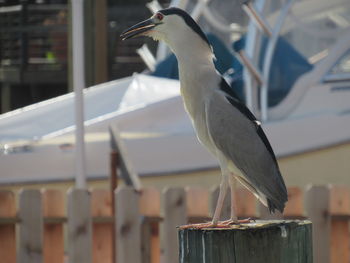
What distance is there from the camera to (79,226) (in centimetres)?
679

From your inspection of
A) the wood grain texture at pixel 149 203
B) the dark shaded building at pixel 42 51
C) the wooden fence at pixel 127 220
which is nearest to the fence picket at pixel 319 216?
the wooden fence at pixel 127 220

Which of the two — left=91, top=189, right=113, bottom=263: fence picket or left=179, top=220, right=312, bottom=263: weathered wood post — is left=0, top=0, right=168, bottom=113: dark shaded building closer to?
left=91, top=189, right=113, bottom=263: fence picket

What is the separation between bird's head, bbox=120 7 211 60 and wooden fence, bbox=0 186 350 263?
92.3 inches

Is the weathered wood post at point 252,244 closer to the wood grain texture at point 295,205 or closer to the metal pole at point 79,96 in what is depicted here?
the wood grain texture at point 295,205

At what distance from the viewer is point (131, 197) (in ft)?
22.3

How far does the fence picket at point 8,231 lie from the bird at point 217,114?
2581mm

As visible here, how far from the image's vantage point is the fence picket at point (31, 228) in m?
6.86

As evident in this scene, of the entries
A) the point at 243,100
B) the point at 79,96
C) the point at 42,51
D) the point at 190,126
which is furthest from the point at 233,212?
the point at 42,51

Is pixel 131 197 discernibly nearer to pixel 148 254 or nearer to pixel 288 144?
pixel 148 254

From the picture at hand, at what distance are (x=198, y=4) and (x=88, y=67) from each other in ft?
20.8

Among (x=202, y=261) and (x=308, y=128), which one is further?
(x=308, y=128)

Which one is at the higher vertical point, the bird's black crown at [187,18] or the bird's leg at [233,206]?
the bird's black crown at [187,18]

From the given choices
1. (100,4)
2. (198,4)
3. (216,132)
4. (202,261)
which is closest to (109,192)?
Answer: (216,132)

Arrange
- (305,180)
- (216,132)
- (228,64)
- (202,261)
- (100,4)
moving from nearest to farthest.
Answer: (202,261)
(216,132)
(305,180)
(228,64)
(100,4)
